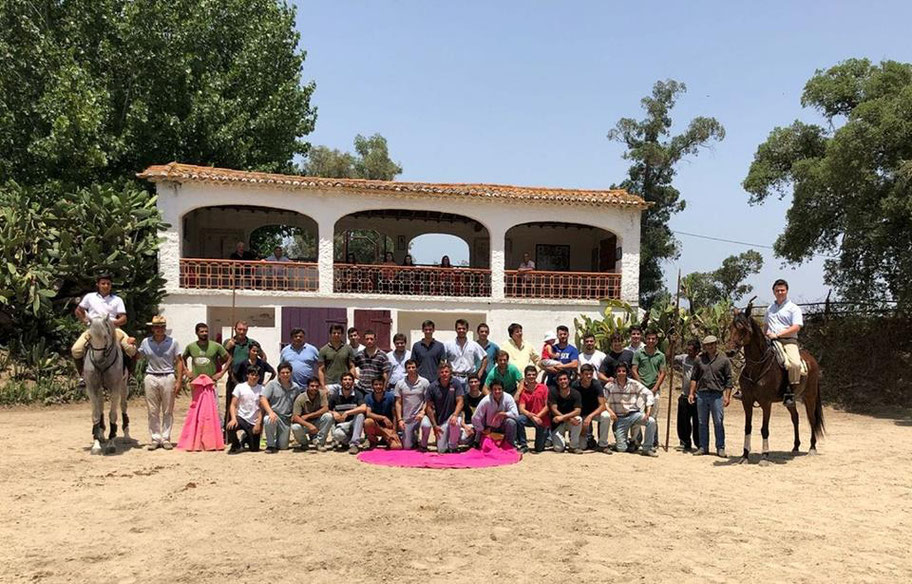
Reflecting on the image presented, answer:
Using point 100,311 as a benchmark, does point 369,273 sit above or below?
above

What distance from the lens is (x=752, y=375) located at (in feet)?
27.3

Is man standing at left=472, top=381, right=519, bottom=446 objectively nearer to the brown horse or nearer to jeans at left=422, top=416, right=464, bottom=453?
jeans at left=422, top=416, right=464, bottom=453

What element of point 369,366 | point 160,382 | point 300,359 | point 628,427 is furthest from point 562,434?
point 160,382

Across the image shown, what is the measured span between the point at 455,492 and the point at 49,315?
10458mm

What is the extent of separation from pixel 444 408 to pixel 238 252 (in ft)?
33.3

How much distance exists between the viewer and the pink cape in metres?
8.36

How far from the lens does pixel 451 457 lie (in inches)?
315

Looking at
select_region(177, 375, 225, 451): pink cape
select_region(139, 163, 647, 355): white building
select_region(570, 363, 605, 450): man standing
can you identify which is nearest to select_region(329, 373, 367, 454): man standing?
select_region(177, 375, 225, 451): pink cape

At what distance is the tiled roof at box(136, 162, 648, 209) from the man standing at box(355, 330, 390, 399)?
8367 mm

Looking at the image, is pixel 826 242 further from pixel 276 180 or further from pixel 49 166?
pixel 49 166

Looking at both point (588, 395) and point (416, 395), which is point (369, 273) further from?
point (588, 395)

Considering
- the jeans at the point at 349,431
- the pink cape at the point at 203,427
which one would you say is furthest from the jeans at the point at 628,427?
the pink cape at the point at 203,427

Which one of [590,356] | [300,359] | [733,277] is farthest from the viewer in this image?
[733,277]

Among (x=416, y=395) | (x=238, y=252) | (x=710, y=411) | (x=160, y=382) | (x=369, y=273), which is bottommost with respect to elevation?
(x=710, y=411)
